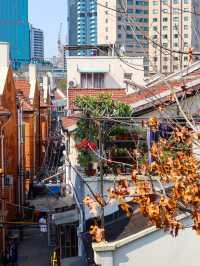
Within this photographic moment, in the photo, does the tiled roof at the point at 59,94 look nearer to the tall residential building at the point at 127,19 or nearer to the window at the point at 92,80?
the window at the point at 92,80

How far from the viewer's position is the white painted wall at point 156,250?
11.3 metres

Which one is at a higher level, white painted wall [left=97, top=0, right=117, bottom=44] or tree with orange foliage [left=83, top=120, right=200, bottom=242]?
white painted wall [left=97, top=0, right=117, bottom=44]

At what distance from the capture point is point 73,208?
2134cm

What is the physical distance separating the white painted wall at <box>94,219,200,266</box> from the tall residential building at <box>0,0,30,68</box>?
85424mm

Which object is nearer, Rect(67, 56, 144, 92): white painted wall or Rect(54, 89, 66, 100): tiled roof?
Rect(67, 56, 144, 92): white painted wall

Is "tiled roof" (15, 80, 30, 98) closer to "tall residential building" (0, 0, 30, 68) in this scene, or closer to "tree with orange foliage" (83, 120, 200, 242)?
"tree with orange foliage" (83, 120, 200, 242)

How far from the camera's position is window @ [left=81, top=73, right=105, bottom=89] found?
34.2 meters

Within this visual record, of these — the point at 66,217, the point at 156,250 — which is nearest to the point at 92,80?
the point at 66,217

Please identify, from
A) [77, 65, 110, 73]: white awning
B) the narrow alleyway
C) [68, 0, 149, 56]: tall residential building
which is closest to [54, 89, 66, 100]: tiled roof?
[77, 65, 110, 73]: white awning

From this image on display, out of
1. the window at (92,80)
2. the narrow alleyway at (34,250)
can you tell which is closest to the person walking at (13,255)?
the narrow alleyway at (34,250)

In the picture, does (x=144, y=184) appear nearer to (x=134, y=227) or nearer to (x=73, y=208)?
(x=134, y=227)

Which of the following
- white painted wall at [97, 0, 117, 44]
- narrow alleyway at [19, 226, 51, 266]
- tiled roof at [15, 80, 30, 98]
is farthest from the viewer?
tiled roof at [15, 80, 30, 98]

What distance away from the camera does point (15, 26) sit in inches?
4306

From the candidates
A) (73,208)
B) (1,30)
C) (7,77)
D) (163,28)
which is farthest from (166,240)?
(1,30)
